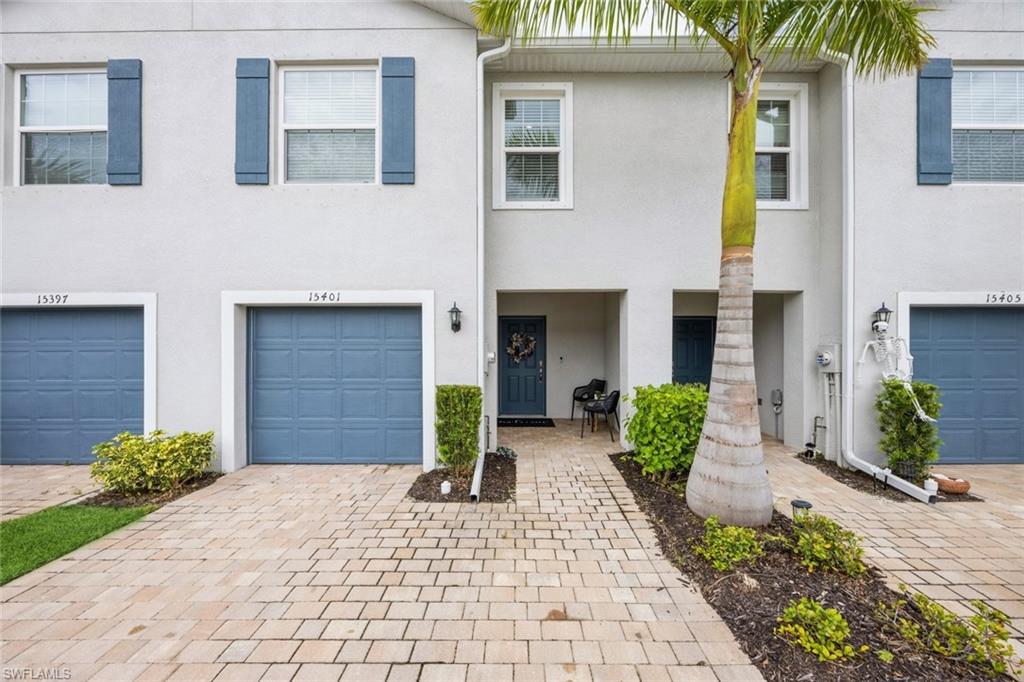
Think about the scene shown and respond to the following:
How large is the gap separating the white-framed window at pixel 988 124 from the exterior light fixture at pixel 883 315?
83.0 inches

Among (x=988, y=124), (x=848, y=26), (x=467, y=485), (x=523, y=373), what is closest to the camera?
(x=848, y=26)

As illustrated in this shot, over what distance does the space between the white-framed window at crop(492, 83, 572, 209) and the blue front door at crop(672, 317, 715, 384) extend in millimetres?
3609

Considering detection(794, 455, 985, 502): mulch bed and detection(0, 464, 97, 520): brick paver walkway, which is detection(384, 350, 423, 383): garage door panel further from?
detection(794, 455, 985, 502): mulch bed

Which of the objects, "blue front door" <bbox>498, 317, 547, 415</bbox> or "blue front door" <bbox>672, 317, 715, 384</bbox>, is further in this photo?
"blue front door" <bbox>498, 317, 547, 415</bbox>

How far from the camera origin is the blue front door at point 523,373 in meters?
8.46

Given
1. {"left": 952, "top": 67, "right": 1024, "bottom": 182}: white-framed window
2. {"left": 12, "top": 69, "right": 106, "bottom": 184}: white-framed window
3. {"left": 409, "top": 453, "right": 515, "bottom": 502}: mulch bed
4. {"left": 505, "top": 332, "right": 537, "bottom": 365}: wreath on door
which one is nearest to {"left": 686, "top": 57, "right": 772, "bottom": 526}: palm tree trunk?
{"left": 409, "top": 453, "right": 515, "bottom": 502}: mulch bed

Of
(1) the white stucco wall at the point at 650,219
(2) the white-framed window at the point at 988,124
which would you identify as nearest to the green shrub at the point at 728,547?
(1) the white stucco wall at the point at 650,219

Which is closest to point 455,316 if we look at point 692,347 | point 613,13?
point 613,13

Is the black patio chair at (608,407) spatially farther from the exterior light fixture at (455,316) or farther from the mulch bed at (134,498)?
the mulch bed at (134,498)

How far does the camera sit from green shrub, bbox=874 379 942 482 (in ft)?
15.4

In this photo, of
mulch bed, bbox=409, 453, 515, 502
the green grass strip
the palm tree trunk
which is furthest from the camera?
mulch bed, bbox=409, 453, 515, 502

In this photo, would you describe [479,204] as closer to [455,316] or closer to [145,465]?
[455,316]

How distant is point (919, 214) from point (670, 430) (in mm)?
4536

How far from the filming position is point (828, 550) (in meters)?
2.91
